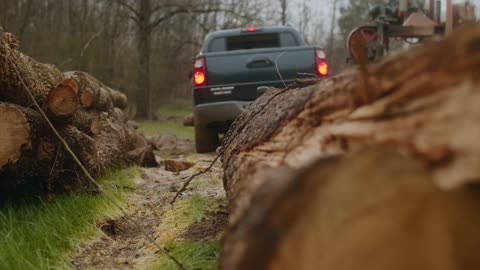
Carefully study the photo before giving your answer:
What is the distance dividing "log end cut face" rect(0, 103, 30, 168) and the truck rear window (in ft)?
19.7

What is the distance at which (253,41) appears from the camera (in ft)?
30.4

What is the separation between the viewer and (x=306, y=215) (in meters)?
1.21

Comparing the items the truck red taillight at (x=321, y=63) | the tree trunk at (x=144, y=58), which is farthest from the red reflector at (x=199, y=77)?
the tree trunk at (x=144, y=58)

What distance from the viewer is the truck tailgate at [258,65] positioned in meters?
7.36

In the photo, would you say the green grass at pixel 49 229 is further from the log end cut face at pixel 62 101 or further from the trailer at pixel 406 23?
the trailer at pixel 406 23

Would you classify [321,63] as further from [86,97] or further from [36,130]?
[36,130]

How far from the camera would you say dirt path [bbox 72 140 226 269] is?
3080 mm

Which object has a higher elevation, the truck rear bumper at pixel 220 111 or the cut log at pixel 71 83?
the cut log at pixel 71 83

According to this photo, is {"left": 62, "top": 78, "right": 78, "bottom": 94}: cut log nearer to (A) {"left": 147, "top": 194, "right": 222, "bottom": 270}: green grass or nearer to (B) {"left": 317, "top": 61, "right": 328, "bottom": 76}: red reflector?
(A) {"left": 147, "top": 194, "right": 222, "bottom": 270}: green grass

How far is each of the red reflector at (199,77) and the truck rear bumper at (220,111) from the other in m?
0.41

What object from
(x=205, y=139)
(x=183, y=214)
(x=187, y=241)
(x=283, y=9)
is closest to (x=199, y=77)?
(x=205, y=139)

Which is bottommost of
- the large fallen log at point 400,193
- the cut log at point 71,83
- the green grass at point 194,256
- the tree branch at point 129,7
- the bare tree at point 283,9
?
the green grass at point 194,256

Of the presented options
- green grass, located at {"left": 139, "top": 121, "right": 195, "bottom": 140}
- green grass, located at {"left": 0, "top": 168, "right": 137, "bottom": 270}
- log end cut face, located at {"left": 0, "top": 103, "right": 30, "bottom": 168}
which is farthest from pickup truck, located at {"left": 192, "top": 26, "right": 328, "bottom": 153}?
green grass, located at {"left": 139, "top": 121, "right": 195, "bottom": 140}

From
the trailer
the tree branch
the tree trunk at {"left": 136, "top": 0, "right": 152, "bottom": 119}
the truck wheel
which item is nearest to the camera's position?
the truck wheel
